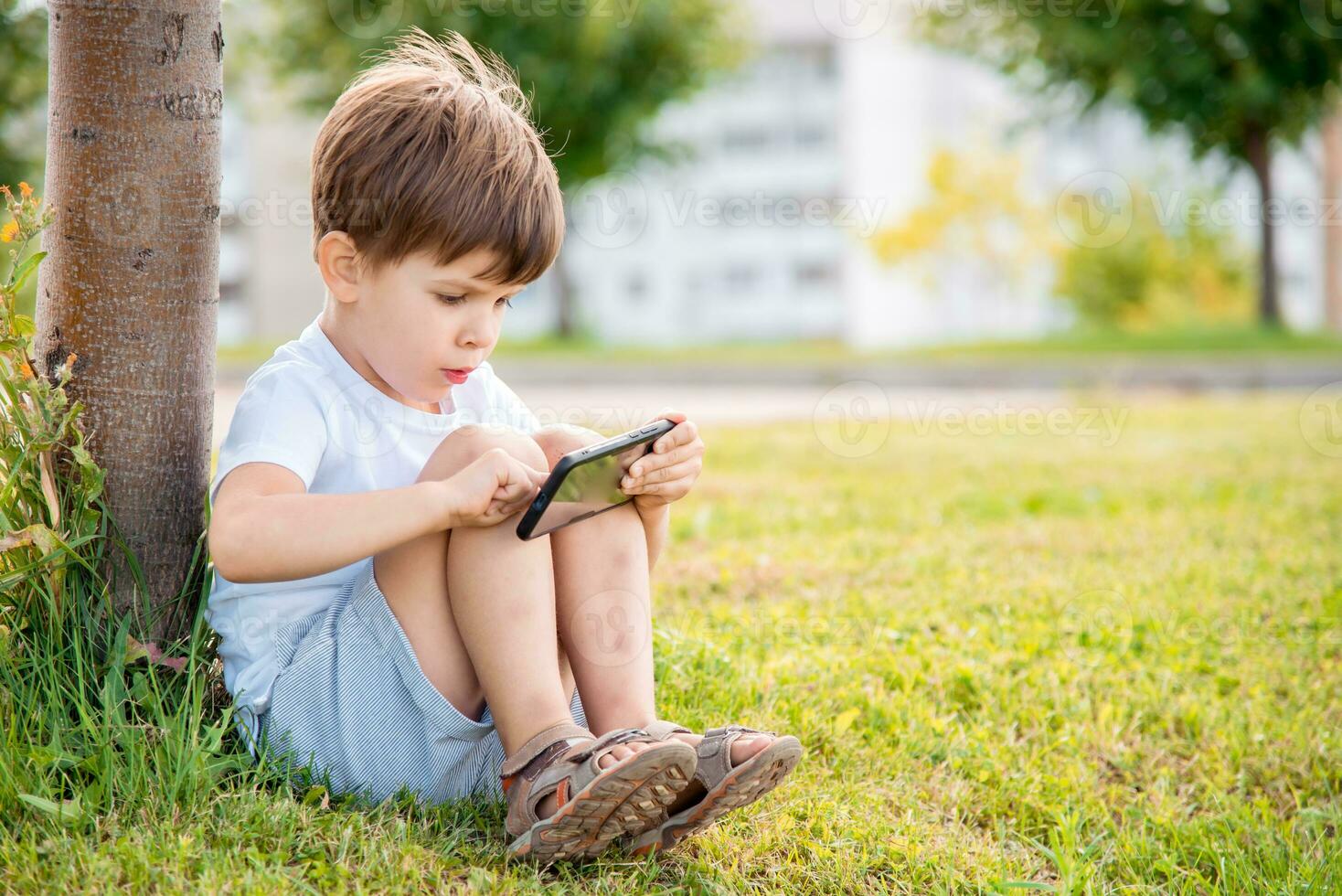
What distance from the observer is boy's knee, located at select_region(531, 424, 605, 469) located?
1.91 meters

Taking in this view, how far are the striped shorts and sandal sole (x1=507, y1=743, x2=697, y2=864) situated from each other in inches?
8.7

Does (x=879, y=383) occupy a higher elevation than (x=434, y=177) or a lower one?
lower

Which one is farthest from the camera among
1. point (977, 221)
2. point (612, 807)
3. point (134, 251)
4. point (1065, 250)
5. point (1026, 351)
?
point (1065, 250)

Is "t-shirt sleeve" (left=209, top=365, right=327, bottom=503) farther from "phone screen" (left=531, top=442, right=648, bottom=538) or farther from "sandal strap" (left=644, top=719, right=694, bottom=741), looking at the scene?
"sandal strap" (left=644, top=719, right=694, bottom=741)

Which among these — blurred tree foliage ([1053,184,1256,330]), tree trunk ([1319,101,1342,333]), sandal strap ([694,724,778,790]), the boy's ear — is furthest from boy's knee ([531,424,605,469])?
blurred tree foliage ([1053,184,1256,330])

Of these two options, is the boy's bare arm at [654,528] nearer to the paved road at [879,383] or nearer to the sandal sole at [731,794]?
the sandal sole at [731,794]

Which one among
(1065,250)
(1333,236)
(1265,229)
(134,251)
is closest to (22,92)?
(134,251)

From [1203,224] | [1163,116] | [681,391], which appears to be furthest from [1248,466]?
[1203,224]

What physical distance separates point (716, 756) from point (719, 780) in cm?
3

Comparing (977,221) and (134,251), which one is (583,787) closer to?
(134,251)

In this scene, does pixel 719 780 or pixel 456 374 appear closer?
pixel 719 780

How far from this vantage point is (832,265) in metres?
39.1

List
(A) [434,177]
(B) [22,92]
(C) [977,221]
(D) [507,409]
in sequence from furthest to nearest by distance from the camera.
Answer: (C) [977,221] < (B) [22,92] < (D) [507,409] < (A) [434,177]

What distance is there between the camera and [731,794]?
1.66 m
